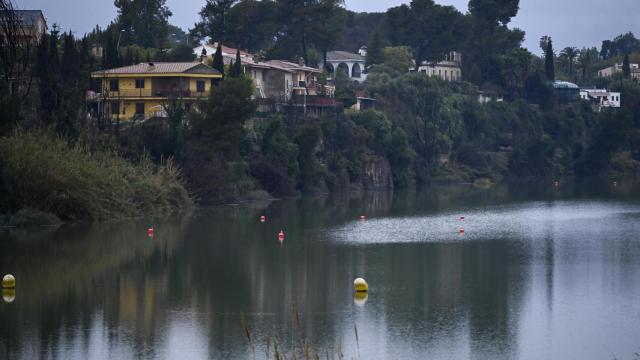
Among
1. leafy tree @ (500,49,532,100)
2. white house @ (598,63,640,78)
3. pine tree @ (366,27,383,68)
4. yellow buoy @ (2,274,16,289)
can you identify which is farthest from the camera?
white house @ (598,63,640,78)

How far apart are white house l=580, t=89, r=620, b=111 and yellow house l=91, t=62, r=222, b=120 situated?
247 ft

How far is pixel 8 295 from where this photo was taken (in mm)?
39750

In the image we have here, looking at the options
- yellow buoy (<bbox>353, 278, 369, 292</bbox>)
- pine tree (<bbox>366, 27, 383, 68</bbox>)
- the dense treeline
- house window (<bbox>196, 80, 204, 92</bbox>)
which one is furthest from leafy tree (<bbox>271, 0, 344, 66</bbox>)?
yellow buoy (<bbox>353, 278, 369, 292</bbox>)

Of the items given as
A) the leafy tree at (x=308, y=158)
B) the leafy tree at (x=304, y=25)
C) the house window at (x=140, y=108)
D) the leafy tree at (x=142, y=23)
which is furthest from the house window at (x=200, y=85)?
the leafy tree at (x=304, y=25)

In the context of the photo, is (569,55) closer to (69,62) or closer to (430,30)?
(430,30)

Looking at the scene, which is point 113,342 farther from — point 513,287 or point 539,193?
point 539,193

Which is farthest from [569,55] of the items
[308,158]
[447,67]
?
[308,158]

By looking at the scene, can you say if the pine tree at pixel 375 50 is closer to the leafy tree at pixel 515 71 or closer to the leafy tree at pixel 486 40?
the leafy tree at pixel 486 40

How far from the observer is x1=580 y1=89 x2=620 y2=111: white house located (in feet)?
495

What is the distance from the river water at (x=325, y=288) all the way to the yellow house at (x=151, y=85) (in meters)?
18.2

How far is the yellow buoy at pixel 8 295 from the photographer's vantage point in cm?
3884

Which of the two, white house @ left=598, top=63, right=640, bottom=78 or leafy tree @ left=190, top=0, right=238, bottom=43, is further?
white house @ left=598, top=63, right=640, bottom=78

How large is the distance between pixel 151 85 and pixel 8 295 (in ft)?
158

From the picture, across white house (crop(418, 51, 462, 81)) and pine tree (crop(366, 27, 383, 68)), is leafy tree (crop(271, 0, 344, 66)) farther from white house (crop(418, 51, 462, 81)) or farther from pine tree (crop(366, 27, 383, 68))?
white house (crop(418, 51, 462, 81))
